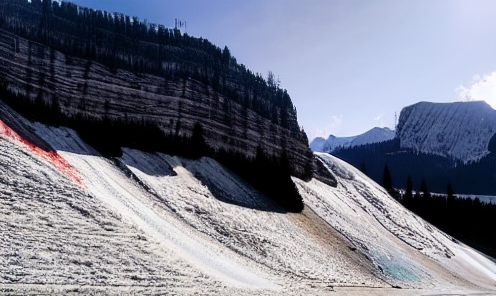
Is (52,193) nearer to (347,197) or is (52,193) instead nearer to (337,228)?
(337,228)

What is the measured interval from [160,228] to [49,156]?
35.6ft

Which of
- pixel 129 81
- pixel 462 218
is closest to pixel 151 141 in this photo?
pixel 129 81

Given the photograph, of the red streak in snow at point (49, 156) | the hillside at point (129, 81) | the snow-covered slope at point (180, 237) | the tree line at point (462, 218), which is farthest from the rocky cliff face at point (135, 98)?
the tree line at point (462, 218)

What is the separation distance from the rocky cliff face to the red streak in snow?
13.2 m

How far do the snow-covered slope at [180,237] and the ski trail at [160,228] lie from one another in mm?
128

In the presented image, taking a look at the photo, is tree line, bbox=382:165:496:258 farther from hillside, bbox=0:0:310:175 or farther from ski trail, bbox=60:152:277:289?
ski trail, bbox=60:152:277:289

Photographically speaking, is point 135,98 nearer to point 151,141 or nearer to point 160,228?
point 151,141

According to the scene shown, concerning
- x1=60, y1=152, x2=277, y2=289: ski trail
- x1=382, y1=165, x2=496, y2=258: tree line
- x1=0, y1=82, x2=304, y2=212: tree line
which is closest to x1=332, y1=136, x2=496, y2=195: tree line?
x1=382, y1=165, x2=496, y2=258: tree line

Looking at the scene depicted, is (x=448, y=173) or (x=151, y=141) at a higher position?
(x=448, y=173)

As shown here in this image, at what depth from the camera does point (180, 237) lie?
2467 cm

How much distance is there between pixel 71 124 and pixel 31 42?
12501mm

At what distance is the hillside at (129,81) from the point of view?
4034 centimetres

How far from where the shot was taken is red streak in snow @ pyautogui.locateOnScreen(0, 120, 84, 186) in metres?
25.6

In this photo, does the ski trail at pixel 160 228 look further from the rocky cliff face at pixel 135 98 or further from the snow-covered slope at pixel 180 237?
the rocky cliff face at pixel 135 98
